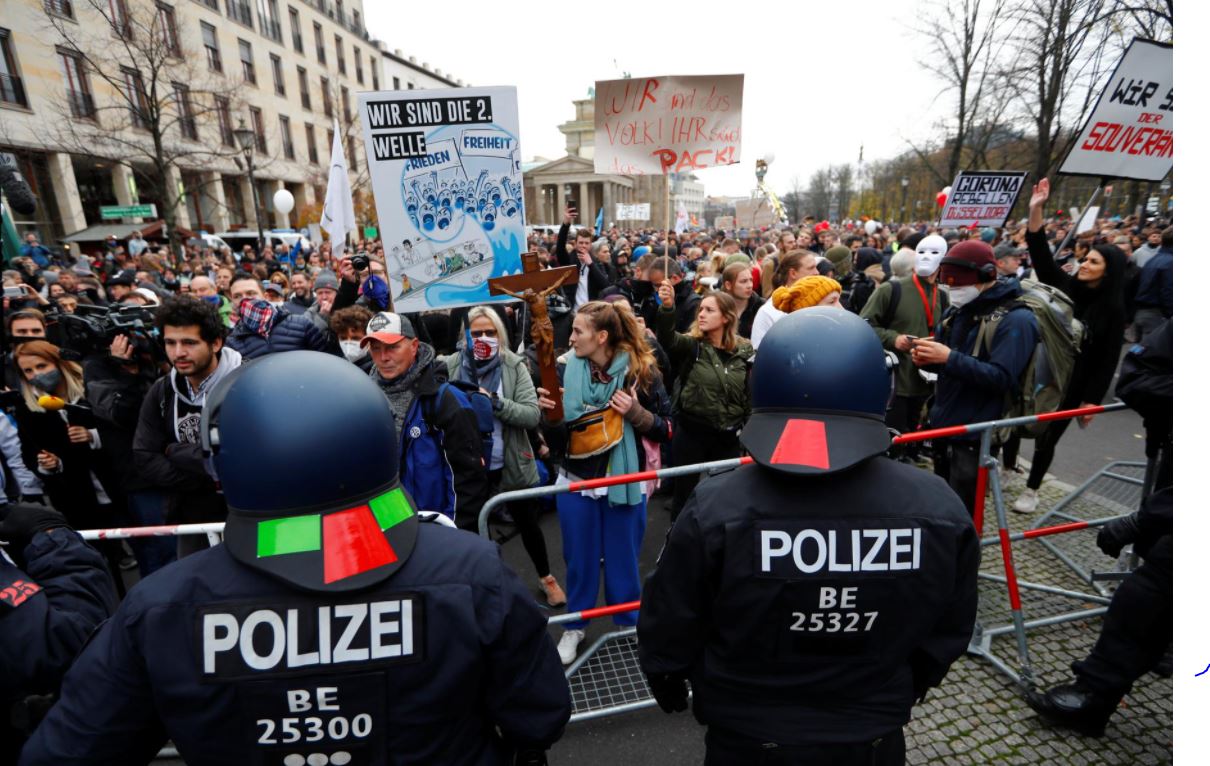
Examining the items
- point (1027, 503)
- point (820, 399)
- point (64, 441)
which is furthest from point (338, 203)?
point (1027, 503)

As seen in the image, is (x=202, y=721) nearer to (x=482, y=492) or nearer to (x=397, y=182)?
(x=482, y=492)

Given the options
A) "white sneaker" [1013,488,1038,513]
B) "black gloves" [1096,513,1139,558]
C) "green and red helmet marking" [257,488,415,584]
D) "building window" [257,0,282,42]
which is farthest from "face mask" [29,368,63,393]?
"building window" [257,0,282,42]

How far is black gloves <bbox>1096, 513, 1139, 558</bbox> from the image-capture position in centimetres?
265

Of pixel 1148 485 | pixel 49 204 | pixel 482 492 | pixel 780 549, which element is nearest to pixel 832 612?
pixel 780 549

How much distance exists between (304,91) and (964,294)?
49.2m

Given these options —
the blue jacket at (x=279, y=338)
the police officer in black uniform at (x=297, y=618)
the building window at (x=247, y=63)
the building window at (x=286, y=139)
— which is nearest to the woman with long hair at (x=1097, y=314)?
the police officer in black uniform at (x=297, y=618)

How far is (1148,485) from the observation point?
3.73 metres

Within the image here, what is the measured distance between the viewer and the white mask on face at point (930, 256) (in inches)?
203

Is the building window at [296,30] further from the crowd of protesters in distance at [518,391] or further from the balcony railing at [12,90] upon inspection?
the crowd of protesters in distance at [518,391]

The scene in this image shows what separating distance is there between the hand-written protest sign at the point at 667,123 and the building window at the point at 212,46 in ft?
123

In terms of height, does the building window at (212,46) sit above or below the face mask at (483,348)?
above

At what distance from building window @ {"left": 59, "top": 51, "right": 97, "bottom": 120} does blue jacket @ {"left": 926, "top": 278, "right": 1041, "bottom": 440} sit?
102 ft

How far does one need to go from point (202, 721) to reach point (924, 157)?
2781 centimetres

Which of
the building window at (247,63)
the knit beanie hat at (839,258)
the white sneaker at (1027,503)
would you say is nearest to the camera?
the white sneaker at (1027,503)
